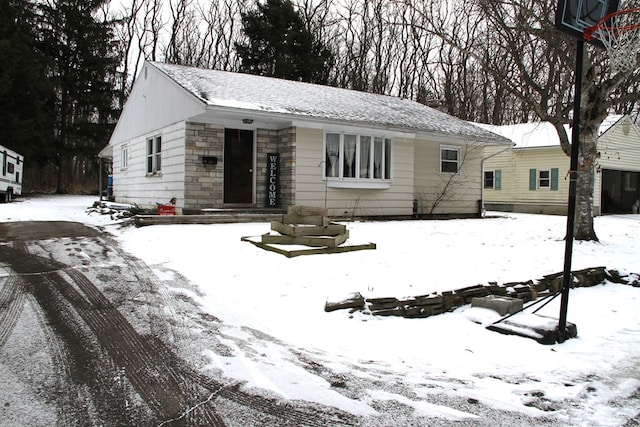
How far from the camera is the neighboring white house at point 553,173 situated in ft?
68.4

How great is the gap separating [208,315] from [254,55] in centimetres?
2731

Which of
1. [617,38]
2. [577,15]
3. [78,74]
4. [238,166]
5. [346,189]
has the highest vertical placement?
[78,74]

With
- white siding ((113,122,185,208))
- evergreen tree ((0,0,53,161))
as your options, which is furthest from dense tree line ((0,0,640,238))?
white siding ((113,122,185,208))

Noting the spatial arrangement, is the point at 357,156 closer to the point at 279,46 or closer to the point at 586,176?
the point at 586,176

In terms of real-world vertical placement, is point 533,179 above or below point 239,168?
above

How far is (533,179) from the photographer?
71.7ft

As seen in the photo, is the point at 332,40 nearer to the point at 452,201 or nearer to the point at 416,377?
the point at 452,201

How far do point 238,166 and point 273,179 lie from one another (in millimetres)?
1032

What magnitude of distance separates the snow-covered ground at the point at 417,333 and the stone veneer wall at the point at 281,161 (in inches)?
186

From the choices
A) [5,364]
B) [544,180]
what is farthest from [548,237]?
[544,180]

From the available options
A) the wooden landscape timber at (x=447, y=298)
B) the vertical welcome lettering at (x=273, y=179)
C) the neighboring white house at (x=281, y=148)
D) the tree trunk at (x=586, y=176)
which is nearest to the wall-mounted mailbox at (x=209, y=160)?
the neighboring white house at (x=281, y=148)

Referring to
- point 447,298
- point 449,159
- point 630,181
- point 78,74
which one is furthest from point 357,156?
point 78,74

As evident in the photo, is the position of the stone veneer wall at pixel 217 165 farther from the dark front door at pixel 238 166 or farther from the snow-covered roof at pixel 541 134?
the snow-covered roof at pixel 541 134

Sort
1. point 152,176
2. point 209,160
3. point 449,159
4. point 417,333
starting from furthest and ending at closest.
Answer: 1. point 449,159
2. point 152,176
3. point 209,160
4. point 417,333
